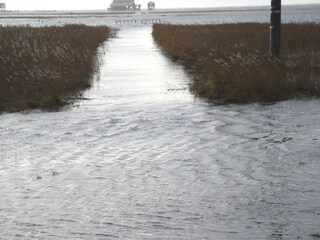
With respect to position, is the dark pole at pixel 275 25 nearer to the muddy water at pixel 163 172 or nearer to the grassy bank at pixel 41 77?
the muddy water at pixel 163 172

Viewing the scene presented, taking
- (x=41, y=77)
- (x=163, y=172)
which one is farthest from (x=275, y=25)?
(x=163, y=172)

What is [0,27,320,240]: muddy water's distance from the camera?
15.9 ft

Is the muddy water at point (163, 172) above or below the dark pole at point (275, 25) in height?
below

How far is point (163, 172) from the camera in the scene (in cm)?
655

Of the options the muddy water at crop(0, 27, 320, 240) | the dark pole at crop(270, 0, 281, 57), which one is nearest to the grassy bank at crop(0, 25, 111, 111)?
the muddy water at crop(0, 27, 320, 240)

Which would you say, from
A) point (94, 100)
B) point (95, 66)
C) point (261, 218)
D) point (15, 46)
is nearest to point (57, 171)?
point (261, 218)

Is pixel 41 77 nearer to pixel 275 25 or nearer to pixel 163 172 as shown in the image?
pixel 275 25

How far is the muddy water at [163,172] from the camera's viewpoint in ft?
15.9

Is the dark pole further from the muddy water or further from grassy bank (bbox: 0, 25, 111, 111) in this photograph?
grassy bank (bbox: 0, 25, 111, 111)

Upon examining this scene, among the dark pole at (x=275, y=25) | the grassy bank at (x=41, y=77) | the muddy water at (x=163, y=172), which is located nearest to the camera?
the muddy water at (x=163, y=172)

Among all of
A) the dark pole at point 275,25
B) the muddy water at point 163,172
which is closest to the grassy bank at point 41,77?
the muddy water at point 163,172

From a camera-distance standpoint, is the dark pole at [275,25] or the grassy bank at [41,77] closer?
the grassy bank at [41,77]

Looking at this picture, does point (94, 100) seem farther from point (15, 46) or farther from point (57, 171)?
point (15, 46)

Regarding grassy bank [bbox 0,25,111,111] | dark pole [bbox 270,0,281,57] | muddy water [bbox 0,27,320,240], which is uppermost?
dark pole [bbox 270,0,281,57]
